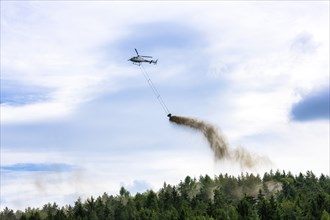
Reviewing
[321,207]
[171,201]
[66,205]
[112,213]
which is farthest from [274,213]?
[66,205]

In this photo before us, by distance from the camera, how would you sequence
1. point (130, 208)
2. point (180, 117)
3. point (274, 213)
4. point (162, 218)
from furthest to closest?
point (130, 208) → point (162, 218) → point (274, 213) → point (180, 117)

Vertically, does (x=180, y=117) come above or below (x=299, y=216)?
above

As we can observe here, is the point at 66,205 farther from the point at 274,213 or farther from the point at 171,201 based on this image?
the point at 274,213

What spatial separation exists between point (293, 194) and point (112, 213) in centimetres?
5998

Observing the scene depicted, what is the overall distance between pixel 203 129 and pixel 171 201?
9341 cm

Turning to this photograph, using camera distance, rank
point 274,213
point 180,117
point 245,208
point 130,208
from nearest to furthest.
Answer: point 180,117 → point 274,213 → point 245,208 → point 130,208

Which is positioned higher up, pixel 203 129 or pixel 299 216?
pixel 203 129

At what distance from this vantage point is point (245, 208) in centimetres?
12888

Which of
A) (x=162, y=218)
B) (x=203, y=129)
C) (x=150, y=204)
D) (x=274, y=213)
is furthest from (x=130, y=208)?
(x=203, y=129)

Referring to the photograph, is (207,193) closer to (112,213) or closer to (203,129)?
(112,213)

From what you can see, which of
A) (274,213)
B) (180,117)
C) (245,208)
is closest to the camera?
(180,117)

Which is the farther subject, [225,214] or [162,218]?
[162,218]

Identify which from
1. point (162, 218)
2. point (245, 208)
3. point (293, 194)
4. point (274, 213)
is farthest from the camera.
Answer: point (293, 194)

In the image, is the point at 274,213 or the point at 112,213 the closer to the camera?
the point at 274,213
